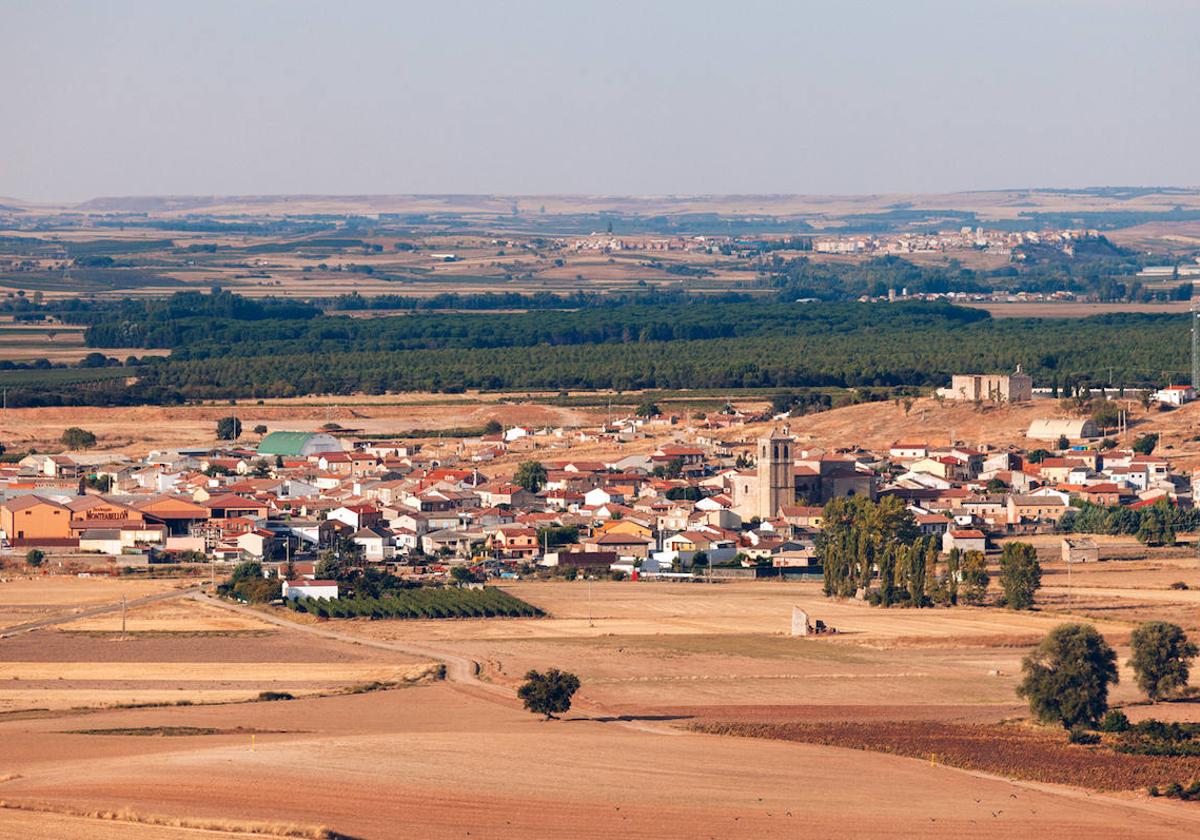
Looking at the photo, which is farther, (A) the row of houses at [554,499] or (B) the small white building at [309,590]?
(A) the row of houses at [554,499]

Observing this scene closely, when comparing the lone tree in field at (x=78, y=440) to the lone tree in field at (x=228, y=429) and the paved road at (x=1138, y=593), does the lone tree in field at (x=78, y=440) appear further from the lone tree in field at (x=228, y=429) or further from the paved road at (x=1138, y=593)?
the paved road at (x=1138, y=593)

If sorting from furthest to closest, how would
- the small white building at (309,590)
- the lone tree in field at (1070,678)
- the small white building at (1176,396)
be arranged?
the small white building at (1176,396)
the small white building at (309,590)
the lone tree in field at (1070,678)

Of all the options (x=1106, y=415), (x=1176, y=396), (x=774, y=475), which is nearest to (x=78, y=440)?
(x=774, y=475)

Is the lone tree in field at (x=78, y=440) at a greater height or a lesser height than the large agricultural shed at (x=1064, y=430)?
lesser

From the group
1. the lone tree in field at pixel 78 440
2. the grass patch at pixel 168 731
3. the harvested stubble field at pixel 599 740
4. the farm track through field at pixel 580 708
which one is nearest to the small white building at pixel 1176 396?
the harvested stubble field at pixel 599 740

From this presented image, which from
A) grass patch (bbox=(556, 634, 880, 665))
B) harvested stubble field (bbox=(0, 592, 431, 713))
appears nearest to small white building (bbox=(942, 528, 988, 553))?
grass patch (bbox=(556, 634, 880, 665))

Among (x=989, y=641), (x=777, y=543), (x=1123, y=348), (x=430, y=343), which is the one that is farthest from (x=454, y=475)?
(x=430, y=343)

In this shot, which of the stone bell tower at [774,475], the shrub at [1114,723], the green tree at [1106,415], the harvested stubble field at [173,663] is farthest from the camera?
the green tree at [1106,415]

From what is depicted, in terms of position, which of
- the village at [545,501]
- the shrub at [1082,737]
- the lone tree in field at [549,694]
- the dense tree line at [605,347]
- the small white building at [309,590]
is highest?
the lone tree in field at [549,694]
